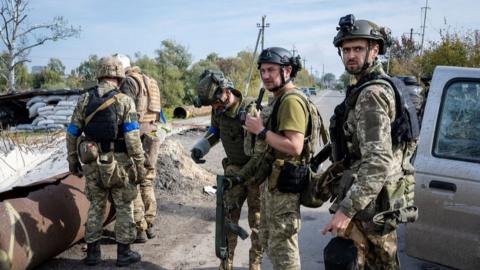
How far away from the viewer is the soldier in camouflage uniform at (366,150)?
93.6 inches

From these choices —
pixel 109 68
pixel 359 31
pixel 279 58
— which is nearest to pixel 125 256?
pixel 109 68

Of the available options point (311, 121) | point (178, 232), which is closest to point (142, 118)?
point (178, 232)

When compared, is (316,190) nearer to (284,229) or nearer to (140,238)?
(284,229)

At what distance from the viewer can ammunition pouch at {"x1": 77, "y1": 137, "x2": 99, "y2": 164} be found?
415cm

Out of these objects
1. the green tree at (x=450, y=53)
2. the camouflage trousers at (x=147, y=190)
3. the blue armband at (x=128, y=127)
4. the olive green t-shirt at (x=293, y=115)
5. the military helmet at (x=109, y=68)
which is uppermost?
the green tree at (x=450, y=53)

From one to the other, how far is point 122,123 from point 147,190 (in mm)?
1140

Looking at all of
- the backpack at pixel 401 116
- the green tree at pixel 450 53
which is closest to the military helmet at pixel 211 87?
the backpack at pixel 401 116

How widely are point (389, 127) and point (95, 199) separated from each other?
3.00 m

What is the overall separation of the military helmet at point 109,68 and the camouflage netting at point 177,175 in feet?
8.91

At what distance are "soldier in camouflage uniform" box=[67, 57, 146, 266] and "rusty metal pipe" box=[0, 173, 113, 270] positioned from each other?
183 mm

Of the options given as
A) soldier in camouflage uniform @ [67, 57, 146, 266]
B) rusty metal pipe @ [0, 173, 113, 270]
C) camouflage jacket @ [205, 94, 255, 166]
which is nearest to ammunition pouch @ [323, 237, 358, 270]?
camouflage jacket @ [205, 94, 255, 166]

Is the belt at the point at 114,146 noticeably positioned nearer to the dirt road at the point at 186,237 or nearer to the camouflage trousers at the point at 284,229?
the dirt road at the point at 186,237

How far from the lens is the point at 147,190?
16.8 feet

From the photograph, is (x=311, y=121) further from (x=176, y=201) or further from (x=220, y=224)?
(x=176, y=201)
